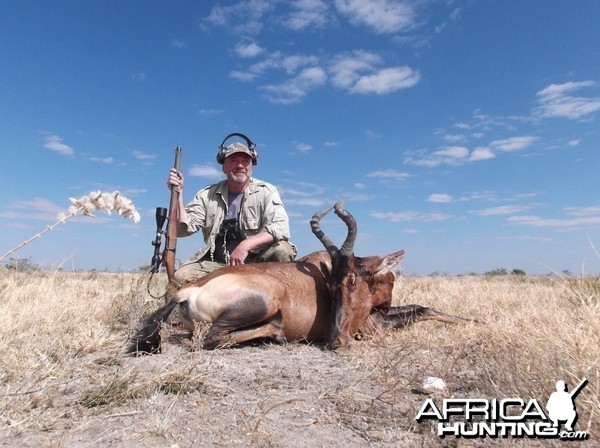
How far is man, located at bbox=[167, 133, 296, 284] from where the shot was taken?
675cm

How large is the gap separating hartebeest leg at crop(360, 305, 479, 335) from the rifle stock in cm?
228

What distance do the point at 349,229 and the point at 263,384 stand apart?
8.29 feet

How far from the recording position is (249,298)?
4.58 meters

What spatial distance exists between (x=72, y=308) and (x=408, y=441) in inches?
175

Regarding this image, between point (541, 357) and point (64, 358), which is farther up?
point (541, 357)

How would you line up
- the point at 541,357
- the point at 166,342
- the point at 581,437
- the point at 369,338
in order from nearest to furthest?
the point at 581,437, the point at 541,357, the point at 166,342, the point at 369,338

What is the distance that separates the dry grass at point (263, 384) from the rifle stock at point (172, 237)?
1051 mm

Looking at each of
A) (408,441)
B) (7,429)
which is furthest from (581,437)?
(7,429)

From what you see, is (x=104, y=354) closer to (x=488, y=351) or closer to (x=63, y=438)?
(x=63, y=438)

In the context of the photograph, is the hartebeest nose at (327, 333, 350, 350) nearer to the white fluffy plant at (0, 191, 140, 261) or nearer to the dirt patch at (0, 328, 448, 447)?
the dirt patch at (0, 328, 448, 447)

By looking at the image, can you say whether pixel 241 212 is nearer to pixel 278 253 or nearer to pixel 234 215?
pixel 234 215

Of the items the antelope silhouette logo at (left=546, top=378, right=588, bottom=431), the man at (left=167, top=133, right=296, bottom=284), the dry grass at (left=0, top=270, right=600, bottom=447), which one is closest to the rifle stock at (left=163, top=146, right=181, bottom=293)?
the man at (left=167, top=133, right=296, bottom=284)

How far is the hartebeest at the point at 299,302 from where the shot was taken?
454cm

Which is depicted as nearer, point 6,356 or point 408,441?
point 408,441
